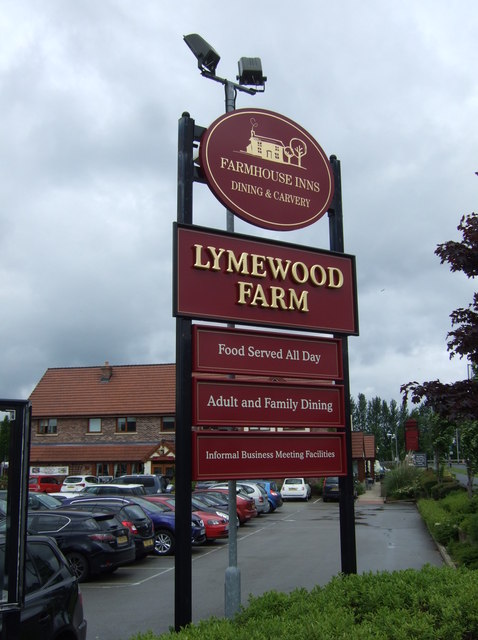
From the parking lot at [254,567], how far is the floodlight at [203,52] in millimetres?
7737

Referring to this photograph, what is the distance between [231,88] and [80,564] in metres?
9.55

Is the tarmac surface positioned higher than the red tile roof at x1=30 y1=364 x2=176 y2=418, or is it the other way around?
the red tile roof at x1=30 y1=364 x2=176 y2=418

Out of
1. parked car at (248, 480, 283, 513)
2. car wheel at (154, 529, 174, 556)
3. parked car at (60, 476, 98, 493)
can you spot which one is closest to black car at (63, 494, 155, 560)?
car wheel at (154, 529, 174, 556)

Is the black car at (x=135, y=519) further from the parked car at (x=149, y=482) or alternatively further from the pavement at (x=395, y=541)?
the parked car at (x=149, y=482)

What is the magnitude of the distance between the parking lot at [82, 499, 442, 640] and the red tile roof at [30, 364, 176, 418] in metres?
21.9

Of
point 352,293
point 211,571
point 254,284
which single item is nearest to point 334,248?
point 352,293

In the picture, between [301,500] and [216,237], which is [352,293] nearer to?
[216,237]

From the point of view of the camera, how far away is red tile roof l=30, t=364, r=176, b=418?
49281 mm

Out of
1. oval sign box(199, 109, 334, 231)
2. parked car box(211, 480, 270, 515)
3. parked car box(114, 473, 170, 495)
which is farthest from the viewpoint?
parked car box(114, 473, 170, 495)

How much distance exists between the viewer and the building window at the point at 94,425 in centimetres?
4956

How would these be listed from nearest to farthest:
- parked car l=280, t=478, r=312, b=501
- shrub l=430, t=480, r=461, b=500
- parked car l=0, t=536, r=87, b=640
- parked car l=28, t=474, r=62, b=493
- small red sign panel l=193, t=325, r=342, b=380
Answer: parked car l=0, t=536, r=87, b=640
small red sign panel l=193, t=325, r=342, b=380
shrub l=430, t=480, r=461, b=500
parked car l=28, t=474, r=62, b=493
parked car l=280, t=478, r=312, b=501

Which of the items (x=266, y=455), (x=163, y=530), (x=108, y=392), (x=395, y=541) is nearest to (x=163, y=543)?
(x=163, y=530)

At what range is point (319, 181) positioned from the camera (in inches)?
360

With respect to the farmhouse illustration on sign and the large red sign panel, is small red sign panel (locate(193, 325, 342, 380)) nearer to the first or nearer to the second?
the large red sign panel
